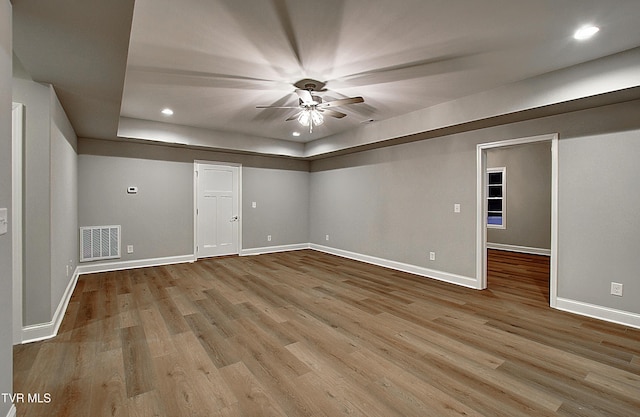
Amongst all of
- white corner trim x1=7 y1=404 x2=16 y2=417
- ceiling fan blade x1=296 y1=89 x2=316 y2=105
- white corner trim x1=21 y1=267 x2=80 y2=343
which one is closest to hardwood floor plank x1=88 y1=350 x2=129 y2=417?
white corner trim x1=7 y1=404 x2=16 y2=417

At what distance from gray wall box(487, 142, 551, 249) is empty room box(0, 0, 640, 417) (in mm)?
2159

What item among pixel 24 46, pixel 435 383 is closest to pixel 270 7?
pixel 24 46

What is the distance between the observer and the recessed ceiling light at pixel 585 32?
238 centimetres

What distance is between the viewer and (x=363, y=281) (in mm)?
4840

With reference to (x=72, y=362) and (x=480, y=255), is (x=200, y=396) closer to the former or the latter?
(x=72, y=362)

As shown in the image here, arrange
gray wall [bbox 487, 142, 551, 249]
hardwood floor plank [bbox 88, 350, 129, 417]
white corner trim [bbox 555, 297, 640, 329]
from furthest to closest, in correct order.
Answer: gray wall [bbox 487, 142, 551, 249], white corner trim [bbox 555, 297, 640, 329], hardwood floor plank [bbox 88, 350, 129, 417]

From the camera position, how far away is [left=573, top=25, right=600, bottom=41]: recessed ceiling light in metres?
2.38

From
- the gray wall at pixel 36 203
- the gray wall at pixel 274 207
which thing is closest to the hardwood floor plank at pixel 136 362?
the gray wall at pixel 36 203

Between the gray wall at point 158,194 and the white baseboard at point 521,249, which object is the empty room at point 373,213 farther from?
the white baseboard at point 521,249

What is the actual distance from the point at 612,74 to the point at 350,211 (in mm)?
4591

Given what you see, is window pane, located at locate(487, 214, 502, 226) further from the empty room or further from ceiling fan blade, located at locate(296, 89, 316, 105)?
ceiling fan blade, located at locate(296, 89, 316, 105)

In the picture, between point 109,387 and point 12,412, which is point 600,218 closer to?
point 109,387

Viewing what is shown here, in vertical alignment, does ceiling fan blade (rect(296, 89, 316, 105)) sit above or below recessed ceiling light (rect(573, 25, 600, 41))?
below

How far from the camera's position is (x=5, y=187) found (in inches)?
61.8
